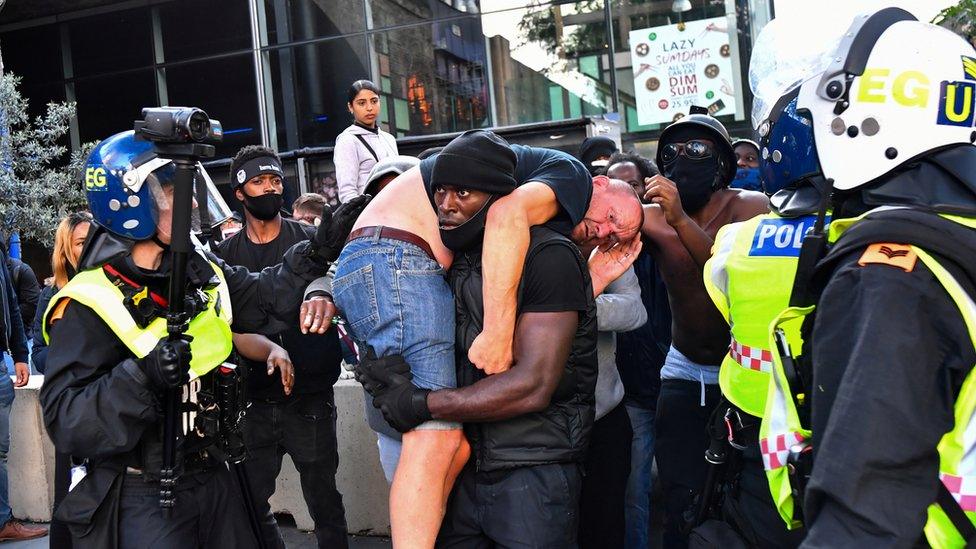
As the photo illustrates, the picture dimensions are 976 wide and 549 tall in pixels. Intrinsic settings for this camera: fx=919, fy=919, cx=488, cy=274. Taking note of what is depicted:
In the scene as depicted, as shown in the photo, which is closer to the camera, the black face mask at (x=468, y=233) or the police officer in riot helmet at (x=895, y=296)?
the police officer in riot helmet at (x=895, y=296)

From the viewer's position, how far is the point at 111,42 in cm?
1689

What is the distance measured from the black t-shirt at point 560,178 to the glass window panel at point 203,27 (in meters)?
13.5

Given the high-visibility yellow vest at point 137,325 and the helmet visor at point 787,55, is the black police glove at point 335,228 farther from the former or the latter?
the helmet visor at point 787,55

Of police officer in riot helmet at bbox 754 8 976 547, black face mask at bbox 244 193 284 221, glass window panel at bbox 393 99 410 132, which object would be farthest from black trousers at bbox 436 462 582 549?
glass window panel at bbox 393 99 410 132

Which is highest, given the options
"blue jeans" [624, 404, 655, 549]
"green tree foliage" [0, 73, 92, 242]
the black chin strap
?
"green tree foliage" [0, 73, 92, 242]

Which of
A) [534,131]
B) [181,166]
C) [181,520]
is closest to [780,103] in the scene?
[181,166]

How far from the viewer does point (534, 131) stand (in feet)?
31.3

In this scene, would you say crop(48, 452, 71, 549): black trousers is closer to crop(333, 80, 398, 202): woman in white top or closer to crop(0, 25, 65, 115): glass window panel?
crop(333, 80, 398, 202): woman in white top

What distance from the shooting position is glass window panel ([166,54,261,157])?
51.1 ft

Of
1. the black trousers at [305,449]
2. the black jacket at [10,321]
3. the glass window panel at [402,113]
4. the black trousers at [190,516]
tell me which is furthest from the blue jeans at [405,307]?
the glass window panel at [402,113]

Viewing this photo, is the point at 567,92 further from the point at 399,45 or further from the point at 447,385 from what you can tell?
the point at 447,385

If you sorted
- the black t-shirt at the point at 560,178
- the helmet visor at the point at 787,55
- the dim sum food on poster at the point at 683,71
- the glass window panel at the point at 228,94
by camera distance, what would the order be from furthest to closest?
the glass window panel at the point at 228,94, the dim sum food on poster at the point at 683,71, the black t-shirt at the point at 560,178, the helmet visor at the point at 787,55

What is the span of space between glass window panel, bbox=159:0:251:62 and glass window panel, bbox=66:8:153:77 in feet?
1.27

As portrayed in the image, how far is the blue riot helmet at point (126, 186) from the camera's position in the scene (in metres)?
3.06
